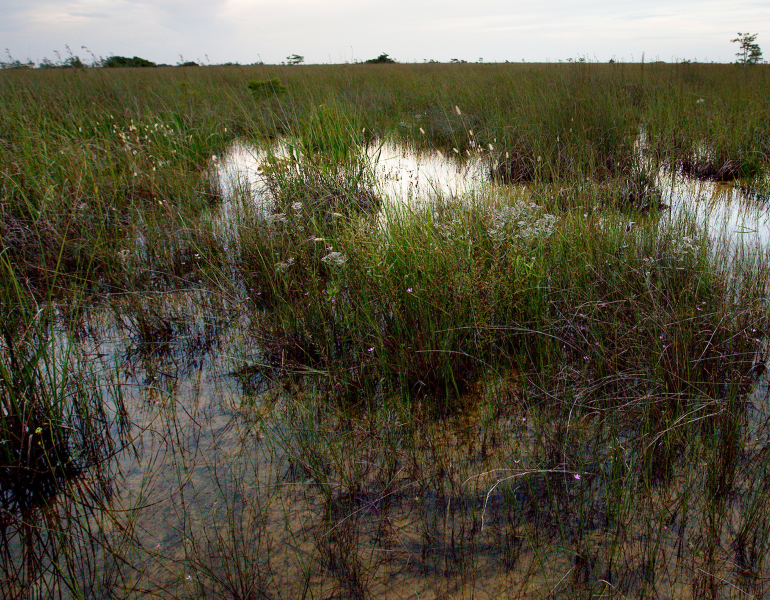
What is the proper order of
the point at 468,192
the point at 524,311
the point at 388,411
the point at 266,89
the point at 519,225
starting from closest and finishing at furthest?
the point at 388,411, the point at 524,311, the point at 519,225, the point at 468,192, the point at 266,89

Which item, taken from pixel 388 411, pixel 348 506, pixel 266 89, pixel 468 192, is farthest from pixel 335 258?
pixel 266 89

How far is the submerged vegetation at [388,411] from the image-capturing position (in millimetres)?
1492

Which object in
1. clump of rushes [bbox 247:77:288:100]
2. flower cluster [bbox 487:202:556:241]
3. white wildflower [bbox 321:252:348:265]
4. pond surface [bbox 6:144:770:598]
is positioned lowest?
pond surface [bbox 6:144:770:598]

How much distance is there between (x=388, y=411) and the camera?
2.13m

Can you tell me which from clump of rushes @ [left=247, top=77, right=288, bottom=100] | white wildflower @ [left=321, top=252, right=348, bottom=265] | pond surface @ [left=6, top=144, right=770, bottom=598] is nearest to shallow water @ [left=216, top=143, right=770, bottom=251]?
white wildflower @ [left=321, top=252, right=348, bottom=265]

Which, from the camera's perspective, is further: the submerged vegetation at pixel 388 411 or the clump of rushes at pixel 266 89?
the clump of rushes at pixel 266 89

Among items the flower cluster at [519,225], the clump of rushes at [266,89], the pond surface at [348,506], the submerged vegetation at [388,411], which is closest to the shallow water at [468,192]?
the submerged vegetation at [388,411]

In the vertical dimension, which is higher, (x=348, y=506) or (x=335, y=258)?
(x=335, y=258)

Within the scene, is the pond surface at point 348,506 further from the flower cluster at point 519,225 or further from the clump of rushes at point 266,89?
the clump of rushes at point 266,89

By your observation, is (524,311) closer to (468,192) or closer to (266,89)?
(468,192)

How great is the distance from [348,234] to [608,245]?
1.63 metres

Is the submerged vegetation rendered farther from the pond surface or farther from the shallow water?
the shallow water

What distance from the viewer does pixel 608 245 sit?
293cm

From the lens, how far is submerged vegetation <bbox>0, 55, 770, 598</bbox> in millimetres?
1492
